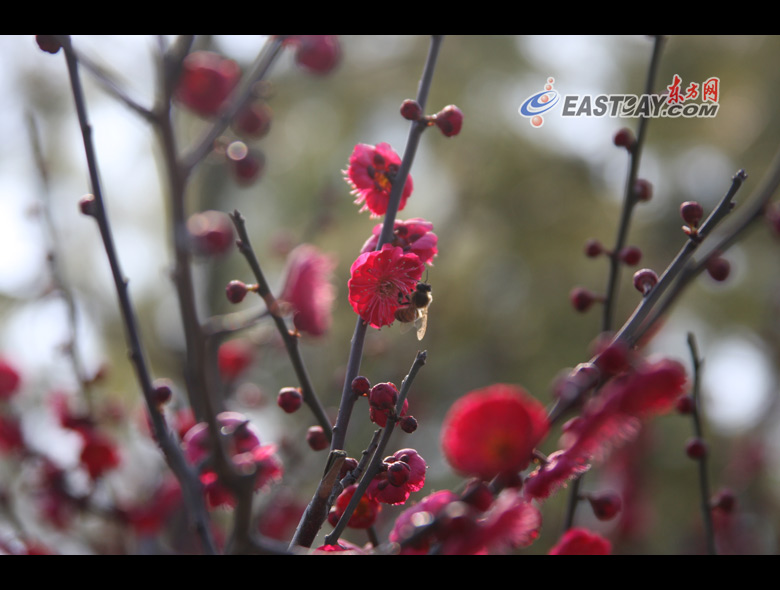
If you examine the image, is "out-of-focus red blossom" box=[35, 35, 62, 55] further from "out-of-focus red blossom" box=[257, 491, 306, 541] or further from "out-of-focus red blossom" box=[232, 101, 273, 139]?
"out-of-focus red blossom" box=[257, 491, 306, 541]

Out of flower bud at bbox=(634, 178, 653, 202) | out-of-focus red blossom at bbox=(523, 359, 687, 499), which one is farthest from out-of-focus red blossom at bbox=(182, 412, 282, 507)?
flower bud at bbox=(634, 178, 653, 202)

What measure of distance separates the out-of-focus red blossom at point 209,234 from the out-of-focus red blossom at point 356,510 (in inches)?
24.3

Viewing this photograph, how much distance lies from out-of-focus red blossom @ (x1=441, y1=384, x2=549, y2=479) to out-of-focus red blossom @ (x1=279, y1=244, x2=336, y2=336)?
488 millimetres

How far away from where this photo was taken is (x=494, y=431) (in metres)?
0.59

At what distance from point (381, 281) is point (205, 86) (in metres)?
0.85

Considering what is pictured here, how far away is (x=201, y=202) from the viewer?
3.62m

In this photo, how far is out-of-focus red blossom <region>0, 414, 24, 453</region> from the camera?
1.46m

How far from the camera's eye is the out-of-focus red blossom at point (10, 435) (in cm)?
146

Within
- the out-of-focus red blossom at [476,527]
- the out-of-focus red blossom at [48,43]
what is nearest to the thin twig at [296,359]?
the out-of-focus red blossom at [476,527]
